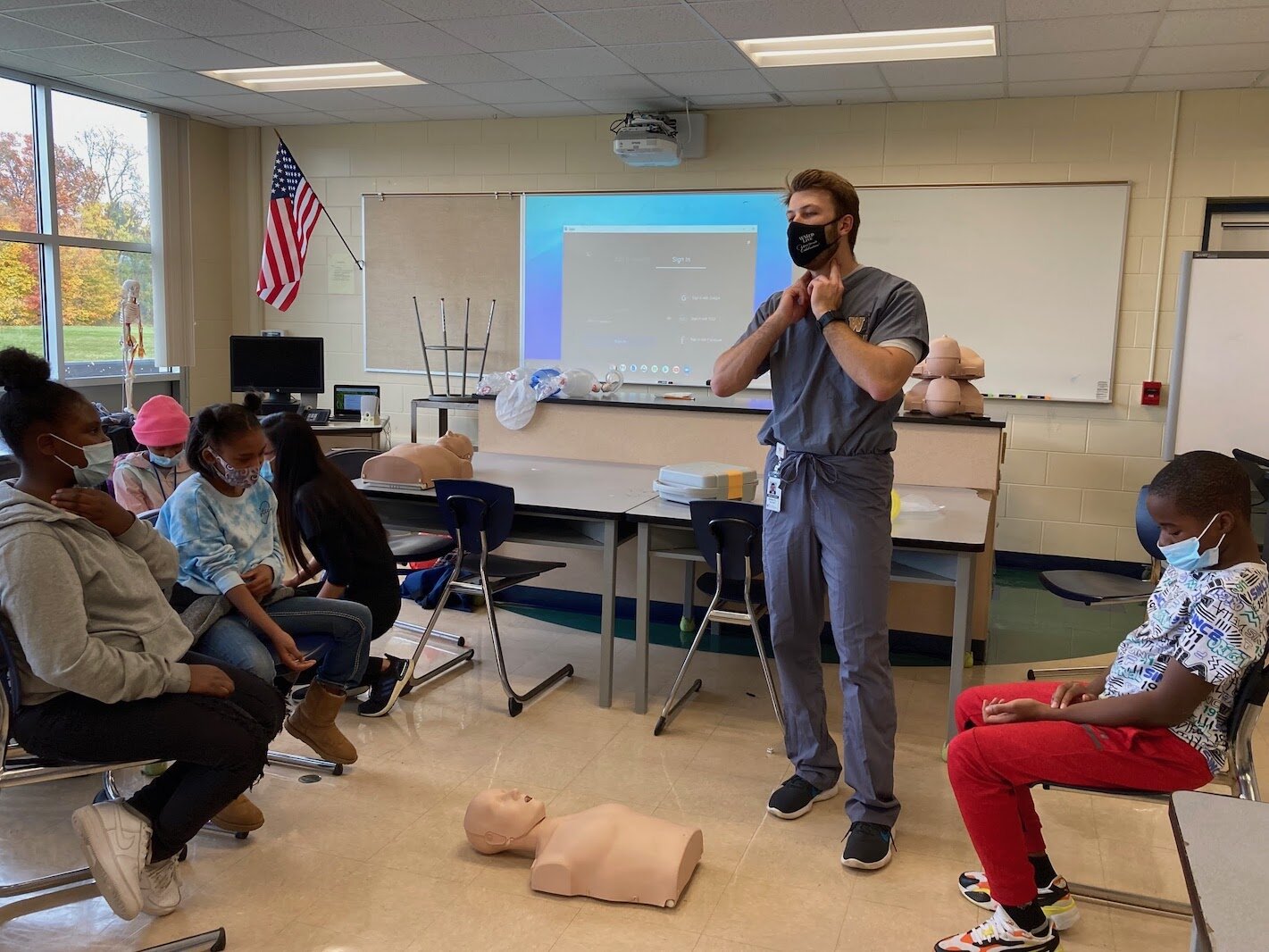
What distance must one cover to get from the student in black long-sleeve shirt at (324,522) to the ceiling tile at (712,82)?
3.50 metres

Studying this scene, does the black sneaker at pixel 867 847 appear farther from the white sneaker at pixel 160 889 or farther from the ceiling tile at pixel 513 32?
the ceiling tile at pixel 513 32

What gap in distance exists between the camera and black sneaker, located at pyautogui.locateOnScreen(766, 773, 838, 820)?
2738 mm

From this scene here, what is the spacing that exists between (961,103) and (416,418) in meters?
4.04

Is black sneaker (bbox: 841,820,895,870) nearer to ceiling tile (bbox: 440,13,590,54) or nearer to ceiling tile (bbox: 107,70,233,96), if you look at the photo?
ceiling tile (bbox: 440,13,590,54)

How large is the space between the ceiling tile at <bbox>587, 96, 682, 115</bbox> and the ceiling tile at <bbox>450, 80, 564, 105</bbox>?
0.28 metres

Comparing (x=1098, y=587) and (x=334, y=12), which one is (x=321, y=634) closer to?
(x=1098, y=587)

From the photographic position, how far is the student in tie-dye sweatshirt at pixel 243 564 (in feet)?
8.23

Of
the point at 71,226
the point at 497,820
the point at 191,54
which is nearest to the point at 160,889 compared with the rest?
the point at 497,820

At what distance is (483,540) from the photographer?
3.48m

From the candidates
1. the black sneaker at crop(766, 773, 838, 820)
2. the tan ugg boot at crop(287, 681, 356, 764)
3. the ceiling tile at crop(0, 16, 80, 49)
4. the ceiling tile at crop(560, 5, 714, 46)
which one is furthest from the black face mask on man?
the ceiling tile at crop(0, 16, 80, 49)

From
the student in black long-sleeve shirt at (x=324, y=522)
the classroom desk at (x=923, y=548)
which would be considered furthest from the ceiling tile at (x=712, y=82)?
the student in black long-sleeve shirt at (x=324, y=522)

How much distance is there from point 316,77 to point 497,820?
510 cm

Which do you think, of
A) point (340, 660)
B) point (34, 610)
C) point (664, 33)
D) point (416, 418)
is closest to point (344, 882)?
point (340, 660)

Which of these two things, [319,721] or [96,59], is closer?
[319,721]
